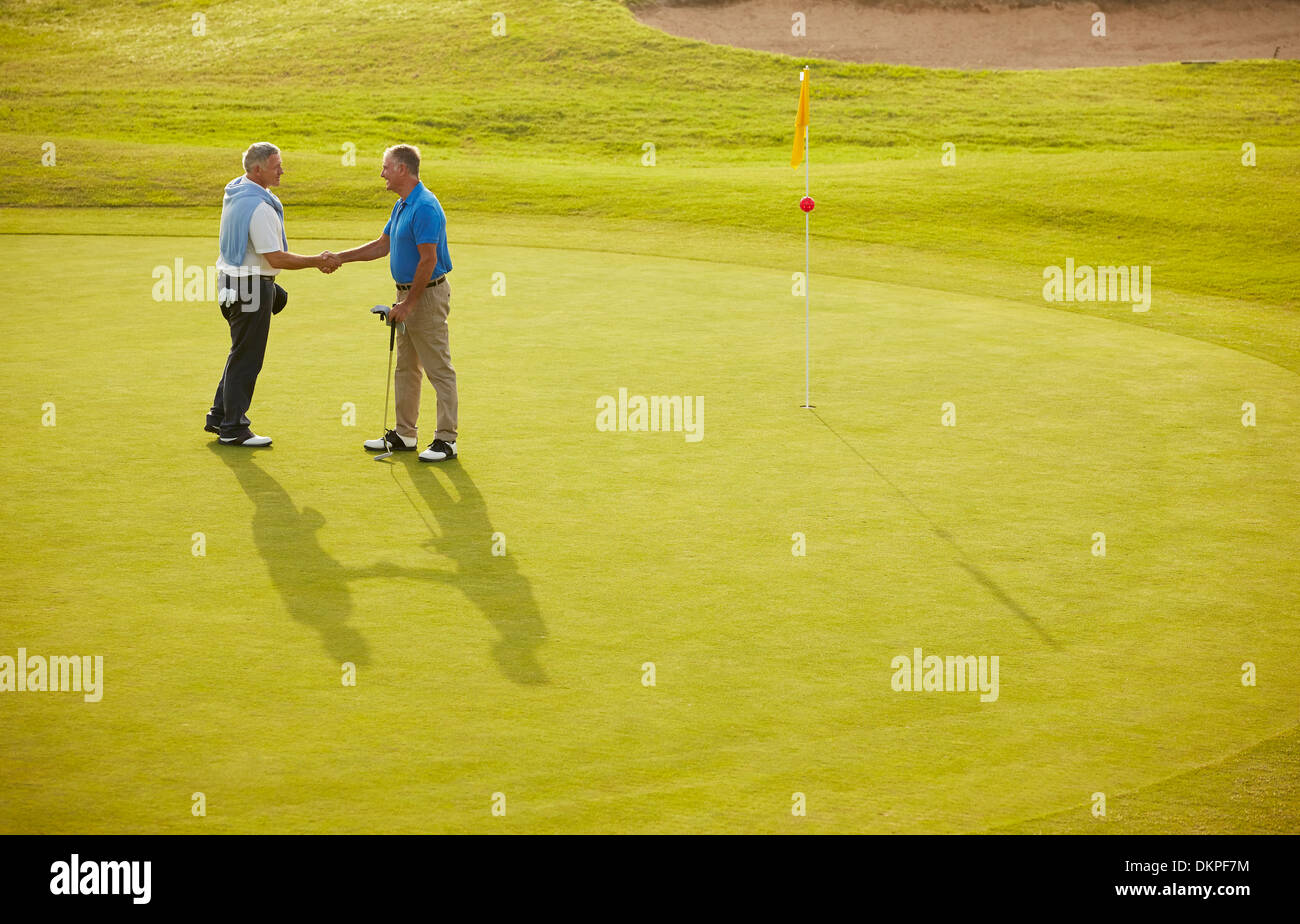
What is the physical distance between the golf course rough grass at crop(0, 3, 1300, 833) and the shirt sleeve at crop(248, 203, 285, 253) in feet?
4.61

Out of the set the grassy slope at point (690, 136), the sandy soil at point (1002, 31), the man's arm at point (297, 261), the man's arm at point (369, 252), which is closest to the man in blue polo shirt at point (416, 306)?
the man's arm at point (369, 252)

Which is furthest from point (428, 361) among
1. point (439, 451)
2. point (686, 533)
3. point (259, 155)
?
point (686, 533)

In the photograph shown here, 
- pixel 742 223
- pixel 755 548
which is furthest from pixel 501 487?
pixel 742 223

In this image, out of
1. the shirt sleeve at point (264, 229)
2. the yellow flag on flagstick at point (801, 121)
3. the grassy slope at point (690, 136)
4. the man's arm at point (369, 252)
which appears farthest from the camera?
the grassy slope at point (690, 136)

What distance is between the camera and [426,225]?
10.1 m

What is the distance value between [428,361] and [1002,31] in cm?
3475

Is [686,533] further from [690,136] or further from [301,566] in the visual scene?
[690,136]

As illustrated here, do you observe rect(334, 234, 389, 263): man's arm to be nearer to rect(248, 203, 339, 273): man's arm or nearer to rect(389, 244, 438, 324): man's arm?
rect(248, 203, 339, 273): man's arm

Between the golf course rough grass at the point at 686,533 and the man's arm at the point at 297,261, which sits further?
the man's arm at the point at 297,261

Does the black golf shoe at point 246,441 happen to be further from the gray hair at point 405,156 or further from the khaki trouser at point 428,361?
the gray hair at point 405,156

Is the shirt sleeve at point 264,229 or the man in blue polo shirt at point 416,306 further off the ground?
the shirt sleeve at point 264,229

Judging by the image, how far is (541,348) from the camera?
13219 millimetres

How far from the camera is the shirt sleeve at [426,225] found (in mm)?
10062

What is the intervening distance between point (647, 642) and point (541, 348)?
6.69m
